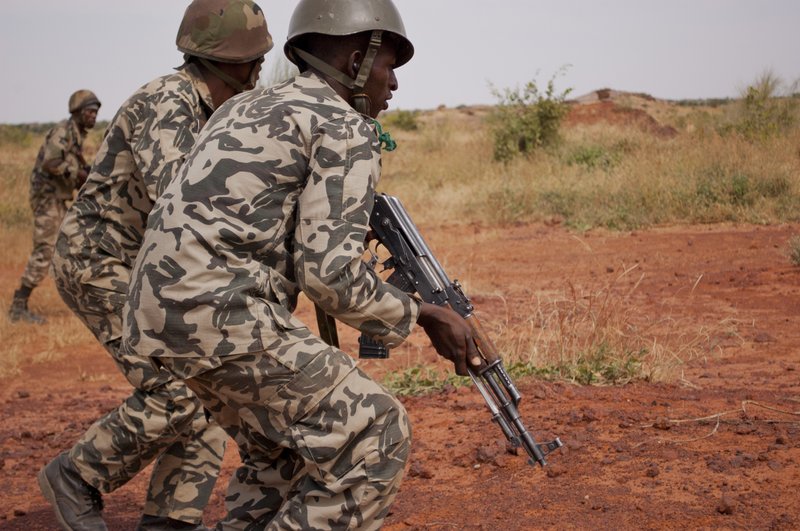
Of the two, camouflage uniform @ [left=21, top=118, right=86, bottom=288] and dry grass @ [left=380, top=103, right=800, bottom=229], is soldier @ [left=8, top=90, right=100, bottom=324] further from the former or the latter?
dry grass @ [left=380, top=103, right=800, bottom=229]

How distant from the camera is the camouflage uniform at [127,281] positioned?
3387mm

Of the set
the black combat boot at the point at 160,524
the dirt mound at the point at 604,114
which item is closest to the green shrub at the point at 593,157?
the dirt mound at the point at 604,114

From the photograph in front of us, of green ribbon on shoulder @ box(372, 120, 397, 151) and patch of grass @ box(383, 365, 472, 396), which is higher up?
green ribbon on shoulder @ box(372, 120, 397, 151)

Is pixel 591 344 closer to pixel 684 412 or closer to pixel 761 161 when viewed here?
pixel 684 412

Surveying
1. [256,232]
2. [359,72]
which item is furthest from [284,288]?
[359,72]

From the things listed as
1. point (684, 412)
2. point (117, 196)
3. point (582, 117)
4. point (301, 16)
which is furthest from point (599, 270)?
point (582, 117)

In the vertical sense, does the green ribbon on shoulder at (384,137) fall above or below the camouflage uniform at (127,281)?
above

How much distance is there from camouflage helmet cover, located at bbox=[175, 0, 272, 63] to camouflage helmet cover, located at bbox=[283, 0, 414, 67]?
0.94m

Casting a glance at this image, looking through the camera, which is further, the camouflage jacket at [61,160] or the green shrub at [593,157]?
the green shrub at [593,157]

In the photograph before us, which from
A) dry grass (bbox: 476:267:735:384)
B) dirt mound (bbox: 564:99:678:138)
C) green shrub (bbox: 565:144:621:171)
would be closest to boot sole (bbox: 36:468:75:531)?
dry grass (bbox: 476:267:735:384)

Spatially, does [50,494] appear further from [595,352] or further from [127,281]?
[595,352]

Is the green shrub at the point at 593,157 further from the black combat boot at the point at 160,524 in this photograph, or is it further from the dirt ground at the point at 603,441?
the black combat boot at the point at 160,524

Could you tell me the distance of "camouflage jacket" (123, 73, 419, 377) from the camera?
239 cm

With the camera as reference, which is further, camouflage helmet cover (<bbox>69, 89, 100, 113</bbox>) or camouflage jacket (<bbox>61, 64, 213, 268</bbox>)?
camouflage helmet cover (<bbox>69, 89, 100, 113</bbox>)
